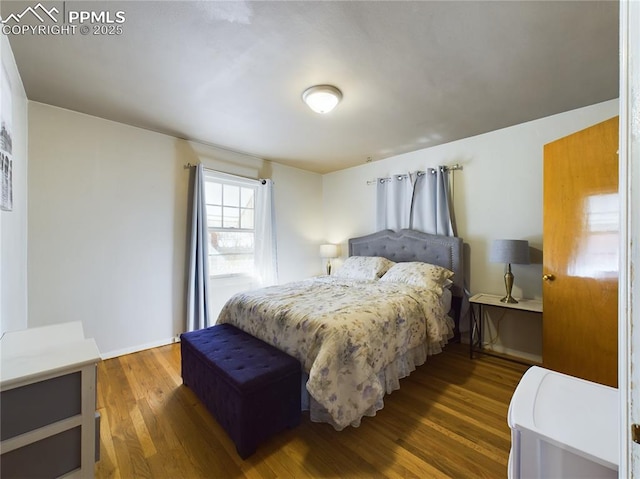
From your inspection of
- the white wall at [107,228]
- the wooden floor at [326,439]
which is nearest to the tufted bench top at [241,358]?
the wooden floor at [326,439]

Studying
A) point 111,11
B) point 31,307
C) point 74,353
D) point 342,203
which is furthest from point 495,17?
point 31,307

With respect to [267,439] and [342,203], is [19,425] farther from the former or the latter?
[342,203]

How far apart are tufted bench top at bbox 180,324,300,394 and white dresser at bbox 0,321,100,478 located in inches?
25.7

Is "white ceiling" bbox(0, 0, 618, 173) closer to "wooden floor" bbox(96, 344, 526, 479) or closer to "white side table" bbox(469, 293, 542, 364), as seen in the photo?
"white side table" bbox(469, 293, 542, 364)

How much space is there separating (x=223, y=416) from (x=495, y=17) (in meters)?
2.81

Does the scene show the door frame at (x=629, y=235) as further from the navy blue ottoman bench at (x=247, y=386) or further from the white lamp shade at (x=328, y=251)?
the white lamp shade at (x=328, y=251)

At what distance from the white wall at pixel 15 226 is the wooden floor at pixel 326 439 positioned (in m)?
0.88

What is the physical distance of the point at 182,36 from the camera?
1632 mm

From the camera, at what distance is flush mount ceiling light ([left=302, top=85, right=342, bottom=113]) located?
2.14 meters

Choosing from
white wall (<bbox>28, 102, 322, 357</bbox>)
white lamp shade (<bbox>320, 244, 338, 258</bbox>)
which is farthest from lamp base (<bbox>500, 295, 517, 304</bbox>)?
white wall (<bbox>28, 102, 322, 357</bbox>)

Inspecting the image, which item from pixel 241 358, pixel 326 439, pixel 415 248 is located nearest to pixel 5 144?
pixel 241 358

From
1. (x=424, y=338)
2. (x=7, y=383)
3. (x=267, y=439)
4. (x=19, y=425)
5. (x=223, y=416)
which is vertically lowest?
(x=267, y=439)

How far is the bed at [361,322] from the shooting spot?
171 cm

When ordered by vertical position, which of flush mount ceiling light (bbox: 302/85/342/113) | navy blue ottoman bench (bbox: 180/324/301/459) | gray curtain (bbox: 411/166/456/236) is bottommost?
navy blue ottoman bench (bbox: 180/324/301/459)
